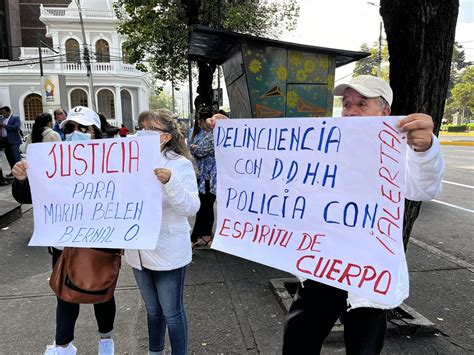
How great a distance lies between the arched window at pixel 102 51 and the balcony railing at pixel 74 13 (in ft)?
7.72

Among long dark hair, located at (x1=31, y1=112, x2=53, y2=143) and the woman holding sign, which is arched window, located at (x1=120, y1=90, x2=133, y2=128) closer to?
long dark hair, located at (x1=31, y1=112, x2=53, y2=143)

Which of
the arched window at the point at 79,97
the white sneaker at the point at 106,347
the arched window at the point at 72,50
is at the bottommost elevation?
the white sneaker at the point at 106,347

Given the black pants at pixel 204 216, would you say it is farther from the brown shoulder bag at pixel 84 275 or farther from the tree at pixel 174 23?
the tree at pixel 174 23

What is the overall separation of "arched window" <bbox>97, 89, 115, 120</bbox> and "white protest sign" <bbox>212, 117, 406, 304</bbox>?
128 ft

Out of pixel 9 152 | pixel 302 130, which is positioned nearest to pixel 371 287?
pixel 302 130

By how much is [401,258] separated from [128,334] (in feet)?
7.55

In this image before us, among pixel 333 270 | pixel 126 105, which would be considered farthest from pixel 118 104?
pixel 333 270

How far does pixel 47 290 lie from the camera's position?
3.93 meters

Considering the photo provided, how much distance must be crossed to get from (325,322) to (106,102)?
131 ft

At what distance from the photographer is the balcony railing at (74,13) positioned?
37438 mm

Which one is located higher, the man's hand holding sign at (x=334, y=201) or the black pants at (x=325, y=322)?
the man's hand holding sign at (x=334, y=201)

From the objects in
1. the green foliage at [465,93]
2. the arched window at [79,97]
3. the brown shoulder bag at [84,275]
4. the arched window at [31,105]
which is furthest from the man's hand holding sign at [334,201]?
the green foliage at [465,93]

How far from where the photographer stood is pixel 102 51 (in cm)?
3869

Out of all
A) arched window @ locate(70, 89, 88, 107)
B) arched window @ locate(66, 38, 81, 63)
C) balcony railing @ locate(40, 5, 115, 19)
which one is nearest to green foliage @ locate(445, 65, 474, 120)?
balcony railing @ locate(40, 5, 115, 19)
